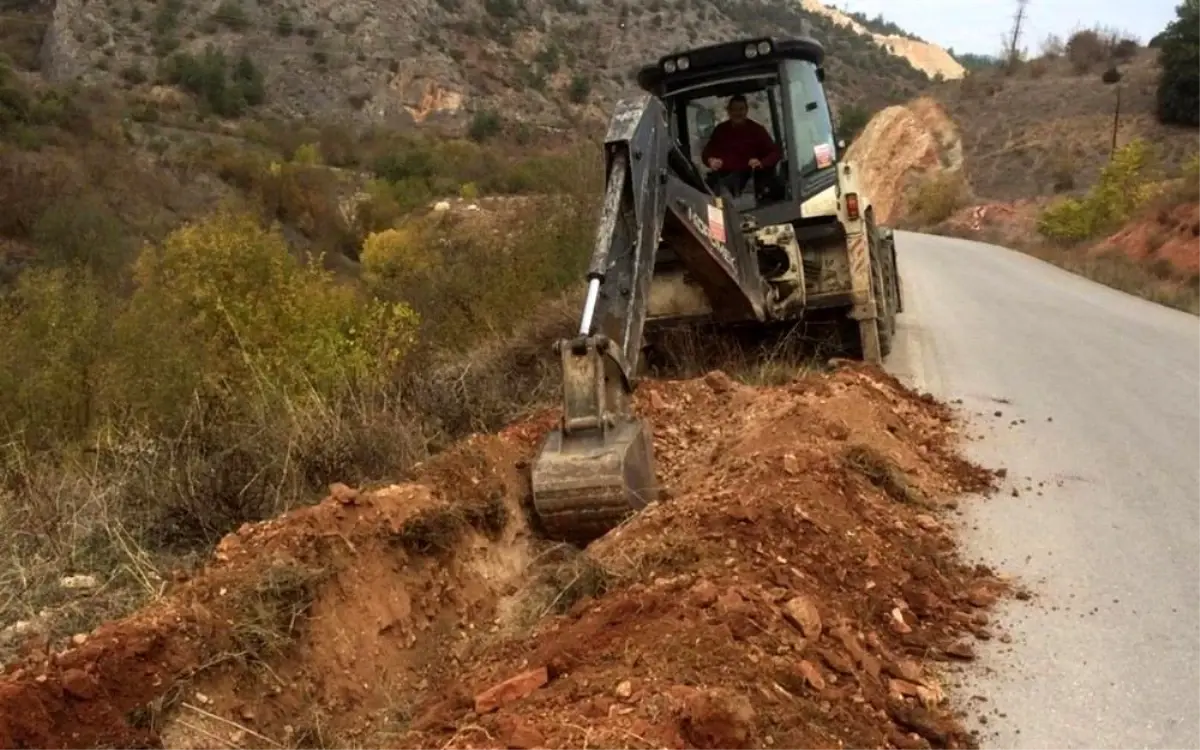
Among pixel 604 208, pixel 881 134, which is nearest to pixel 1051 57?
pixel 881 134

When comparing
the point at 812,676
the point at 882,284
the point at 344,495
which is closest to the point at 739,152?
the point at 882,284

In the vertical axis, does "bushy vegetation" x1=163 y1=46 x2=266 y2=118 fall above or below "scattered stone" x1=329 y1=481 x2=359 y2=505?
above

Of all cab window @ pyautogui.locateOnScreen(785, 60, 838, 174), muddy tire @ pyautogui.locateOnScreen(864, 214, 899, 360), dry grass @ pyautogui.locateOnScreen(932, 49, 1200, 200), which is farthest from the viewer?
dry grass @ pyautogui.locateOnScreen(932, 49, 1200, 200)

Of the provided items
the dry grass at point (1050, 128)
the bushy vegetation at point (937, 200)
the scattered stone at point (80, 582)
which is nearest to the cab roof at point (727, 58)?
the scattered stone at point (80, 582)

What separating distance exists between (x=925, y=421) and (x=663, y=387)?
198cm

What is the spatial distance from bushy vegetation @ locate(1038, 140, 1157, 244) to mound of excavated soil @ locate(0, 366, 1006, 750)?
3348 centimetres

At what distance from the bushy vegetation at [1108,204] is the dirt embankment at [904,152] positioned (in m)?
17.1

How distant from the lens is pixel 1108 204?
36.4 m

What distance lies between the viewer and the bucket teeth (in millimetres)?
4711

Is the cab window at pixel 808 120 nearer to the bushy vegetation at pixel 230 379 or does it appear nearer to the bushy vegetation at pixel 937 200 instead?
the bushy vegetation at pixel 230 379

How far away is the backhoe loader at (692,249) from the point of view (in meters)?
4.91

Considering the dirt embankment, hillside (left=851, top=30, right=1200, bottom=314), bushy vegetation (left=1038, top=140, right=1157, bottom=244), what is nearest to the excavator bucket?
hillside (left=851, top=30, right=1200, bottom=314)

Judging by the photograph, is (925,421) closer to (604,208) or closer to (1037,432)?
(1037,432)

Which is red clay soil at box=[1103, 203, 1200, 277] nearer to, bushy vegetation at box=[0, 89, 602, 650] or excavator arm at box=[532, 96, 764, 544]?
bushy vegetation at box=[0, 89, 602, 650]
